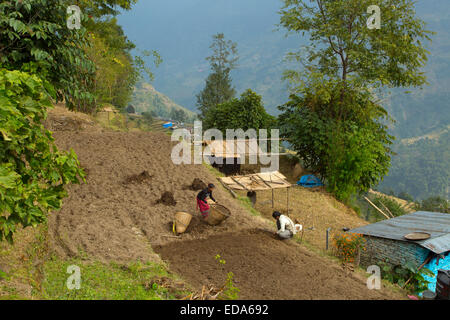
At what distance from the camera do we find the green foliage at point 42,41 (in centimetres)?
A: 677

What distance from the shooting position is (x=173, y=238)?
403 inches

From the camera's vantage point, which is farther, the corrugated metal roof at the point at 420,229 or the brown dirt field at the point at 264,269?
the corrugated metal roof at the point at 420,229

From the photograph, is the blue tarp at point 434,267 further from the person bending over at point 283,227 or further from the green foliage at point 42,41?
the green foliage at point 42,41

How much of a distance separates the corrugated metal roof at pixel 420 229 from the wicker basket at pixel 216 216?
14.6ft

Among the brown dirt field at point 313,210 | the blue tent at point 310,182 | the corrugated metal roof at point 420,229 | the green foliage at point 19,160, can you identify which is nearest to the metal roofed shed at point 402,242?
the corrugated metal roof at point 420,229

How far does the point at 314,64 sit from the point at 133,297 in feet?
70.1

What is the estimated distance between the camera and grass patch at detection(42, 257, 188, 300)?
21.1 ft

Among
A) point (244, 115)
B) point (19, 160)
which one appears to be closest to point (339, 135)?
point (244, 115)

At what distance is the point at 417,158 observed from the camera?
415 ft

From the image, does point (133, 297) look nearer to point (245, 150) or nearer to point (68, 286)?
point (68, 286)

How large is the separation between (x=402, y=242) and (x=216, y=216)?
5.48 m

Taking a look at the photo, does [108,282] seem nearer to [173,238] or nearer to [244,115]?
[173,238]

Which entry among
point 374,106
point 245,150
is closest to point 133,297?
point 245,150

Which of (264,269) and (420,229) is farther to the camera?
(420,229)
